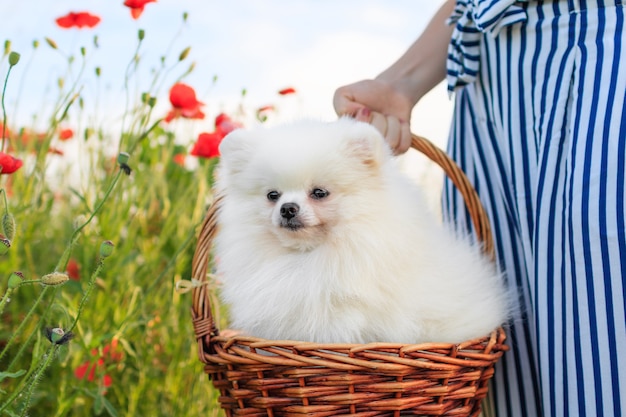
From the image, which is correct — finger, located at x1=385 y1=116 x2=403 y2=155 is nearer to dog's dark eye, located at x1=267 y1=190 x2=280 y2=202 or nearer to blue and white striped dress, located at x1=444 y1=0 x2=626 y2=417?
blue and white striped dress, located at x1=444 y1=0 x2=626 y2=417

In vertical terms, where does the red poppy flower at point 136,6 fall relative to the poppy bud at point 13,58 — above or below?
above

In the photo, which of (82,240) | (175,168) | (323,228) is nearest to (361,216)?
(323,228)

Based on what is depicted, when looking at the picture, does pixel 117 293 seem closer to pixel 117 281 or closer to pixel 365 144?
pixel 117 281

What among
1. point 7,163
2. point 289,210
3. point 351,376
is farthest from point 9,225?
point 351,376

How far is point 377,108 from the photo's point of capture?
6.07ft

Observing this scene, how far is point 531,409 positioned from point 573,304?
43 centimetres

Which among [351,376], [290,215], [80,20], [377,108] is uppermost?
[80,20]

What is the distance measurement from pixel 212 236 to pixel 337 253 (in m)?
0.33

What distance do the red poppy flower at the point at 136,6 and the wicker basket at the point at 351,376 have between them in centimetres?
99

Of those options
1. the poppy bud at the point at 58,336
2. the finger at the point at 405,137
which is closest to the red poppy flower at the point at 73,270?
the finger at the point at 405,137

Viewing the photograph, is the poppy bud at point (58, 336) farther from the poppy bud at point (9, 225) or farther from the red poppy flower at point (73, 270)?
the red poppy flower at point (73, 270)

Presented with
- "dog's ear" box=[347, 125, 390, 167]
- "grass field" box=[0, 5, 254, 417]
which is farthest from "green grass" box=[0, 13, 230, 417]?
"dog's ear" box=[347, 125, 390, 167]

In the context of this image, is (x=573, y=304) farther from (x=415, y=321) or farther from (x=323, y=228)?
(x=323, y=228)

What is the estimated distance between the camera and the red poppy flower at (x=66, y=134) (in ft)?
7.85
